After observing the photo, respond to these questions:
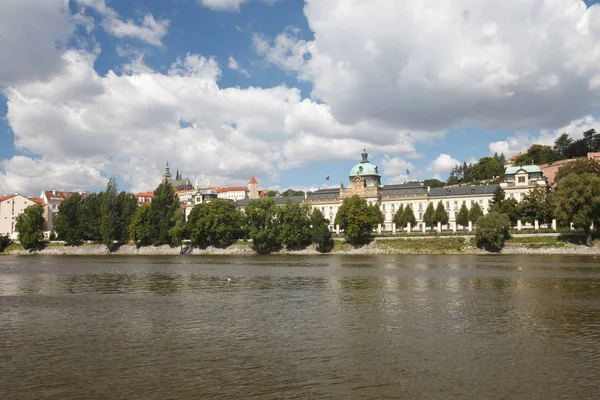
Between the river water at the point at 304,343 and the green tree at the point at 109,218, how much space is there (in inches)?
3511

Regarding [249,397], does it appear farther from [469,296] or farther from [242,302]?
[469,296]

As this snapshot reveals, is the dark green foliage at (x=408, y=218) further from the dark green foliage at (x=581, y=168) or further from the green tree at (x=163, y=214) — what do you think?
the green tree at (x=163, y=214)

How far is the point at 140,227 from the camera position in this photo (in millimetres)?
125125

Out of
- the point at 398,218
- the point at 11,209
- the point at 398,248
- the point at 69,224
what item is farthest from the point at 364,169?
the point at 11,209

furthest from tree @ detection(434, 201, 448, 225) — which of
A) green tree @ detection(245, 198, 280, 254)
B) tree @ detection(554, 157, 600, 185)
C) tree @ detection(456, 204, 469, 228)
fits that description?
green tree @ detection(245, 198, 280, 254)

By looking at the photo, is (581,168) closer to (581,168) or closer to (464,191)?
(581,168)

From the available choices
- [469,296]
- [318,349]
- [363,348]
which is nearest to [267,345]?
[318,349]

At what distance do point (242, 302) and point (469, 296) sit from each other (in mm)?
15962

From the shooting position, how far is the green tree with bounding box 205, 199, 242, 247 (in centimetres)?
11856

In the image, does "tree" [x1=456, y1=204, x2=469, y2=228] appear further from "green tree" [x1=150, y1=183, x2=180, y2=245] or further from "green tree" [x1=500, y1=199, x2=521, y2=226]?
"green tree" [x1=150, y1=183, x2=180, y2=245]

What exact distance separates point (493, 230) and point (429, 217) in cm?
4097

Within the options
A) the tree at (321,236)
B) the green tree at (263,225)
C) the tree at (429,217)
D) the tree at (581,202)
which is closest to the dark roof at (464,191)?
the tree at (429,217)

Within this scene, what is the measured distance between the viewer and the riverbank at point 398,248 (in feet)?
299

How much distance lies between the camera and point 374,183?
15725 cm
